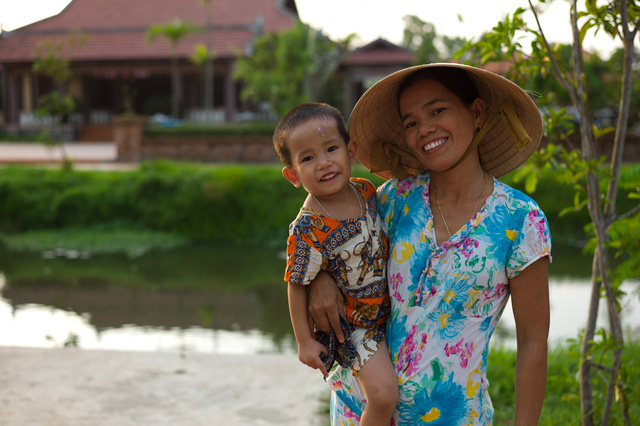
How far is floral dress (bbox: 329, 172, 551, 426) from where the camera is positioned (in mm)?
1535

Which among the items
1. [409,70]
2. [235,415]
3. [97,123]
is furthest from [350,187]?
[97,123]

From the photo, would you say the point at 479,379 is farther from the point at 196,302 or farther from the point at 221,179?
the point at 221,179

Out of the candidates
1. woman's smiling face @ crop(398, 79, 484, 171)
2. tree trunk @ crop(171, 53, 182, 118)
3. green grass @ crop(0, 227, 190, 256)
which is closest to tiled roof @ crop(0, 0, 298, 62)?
tree trunk @ crop(171, 53, 182, 118)

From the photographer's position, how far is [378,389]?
1.55m

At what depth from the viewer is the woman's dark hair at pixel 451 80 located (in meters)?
1.68

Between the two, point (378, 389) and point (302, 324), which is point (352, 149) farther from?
point (378, 389)

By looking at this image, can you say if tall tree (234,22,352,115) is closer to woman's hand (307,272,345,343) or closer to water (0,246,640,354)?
water (0,246,640,354)

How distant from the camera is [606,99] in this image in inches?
536

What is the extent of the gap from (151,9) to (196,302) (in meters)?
17.5

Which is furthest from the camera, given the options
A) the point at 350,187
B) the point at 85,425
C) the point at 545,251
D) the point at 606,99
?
the point at 606,99

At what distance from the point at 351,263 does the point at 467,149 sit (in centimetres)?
38

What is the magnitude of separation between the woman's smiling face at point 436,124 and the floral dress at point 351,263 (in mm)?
228

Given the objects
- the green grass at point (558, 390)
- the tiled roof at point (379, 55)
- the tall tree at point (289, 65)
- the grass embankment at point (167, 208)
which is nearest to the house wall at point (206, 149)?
the tall tree at point (289, 65)

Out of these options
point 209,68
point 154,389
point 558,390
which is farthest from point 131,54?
point 558,390
